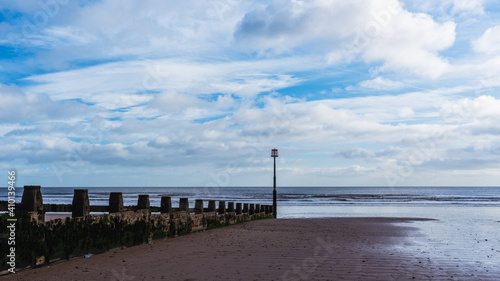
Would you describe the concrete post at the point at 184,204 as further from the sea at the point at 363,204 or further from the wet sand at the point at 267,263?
the sea at the point at 363,204

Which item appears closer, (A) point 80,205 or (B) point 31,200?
(B) point 31,200

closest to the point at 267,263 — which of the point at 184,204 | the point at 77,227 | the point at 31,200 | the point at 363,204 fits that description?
the point at 77,227

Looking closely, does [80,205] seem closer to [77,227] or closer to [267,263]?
[77,227]

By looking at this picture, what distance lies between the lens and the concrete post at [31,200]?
30.8 feet

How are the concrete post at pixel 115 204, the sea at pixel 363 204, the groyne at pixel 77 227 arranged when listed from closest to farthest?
the groyne at pixel 77 227 < the concrete post at pixel 115 204 < the sea at pixel 363 204

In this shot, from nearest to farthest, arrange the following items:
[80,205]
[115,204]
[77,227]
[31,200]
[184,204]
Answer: [31,200] < [77,227] < [80,205] < [115,204] < [184,204]

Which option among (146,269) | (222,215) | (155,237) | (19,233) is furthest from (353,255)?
(222,215)

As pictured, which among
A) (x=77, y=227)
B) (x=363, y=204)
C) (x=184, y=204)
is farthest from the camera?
(x=363, y=204)

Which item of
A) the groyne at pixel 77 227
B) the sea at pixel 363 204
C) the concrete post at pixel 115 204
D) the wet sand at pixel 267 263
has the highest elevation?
the concrete post at pixel 115 204

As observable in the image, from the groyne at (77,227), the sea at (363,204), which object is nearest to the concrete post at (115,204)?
the groyne at (77,227)

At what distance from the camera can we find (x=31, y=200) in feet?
31.0

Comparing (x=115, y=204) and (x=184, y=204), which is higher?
(x=115, y=204)

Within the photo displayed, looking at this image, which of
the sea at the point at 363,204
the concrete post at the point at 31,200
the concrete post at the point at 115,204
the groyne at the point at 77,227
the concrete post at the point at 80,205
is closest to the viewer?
the groyne at the point at 77,227

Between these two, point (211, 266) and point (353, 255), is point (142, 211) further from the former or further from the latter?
point (353, 255)
